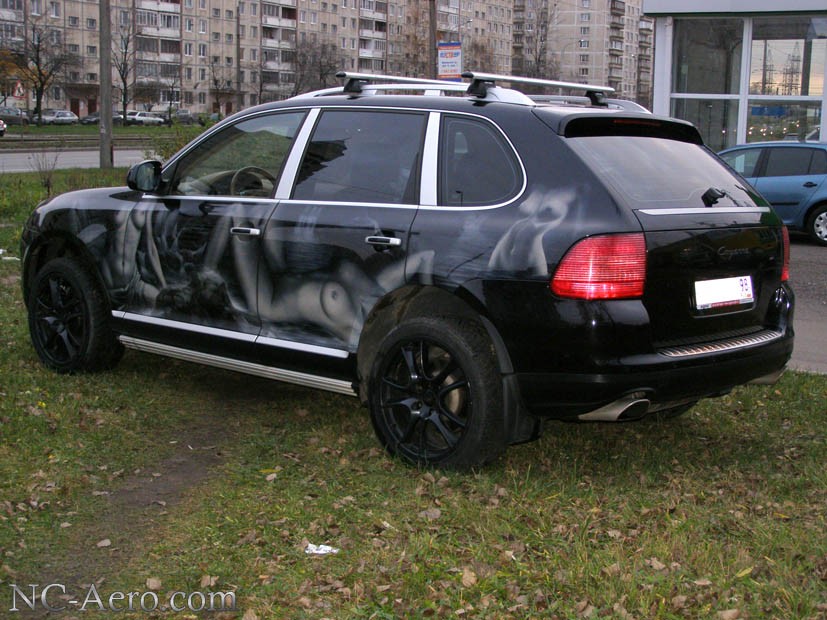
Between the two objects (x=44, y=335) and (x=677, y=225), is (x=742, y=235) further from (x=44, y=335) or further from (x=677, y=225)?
(x=44, y=335)

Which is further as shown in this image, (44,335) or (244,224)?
(44,335)

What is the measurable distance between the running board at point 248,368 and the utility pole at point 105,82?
17.9 metres

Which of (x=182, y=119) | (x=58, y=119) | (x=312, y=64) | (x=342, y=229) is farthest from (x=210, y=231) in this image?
(x=312, y=64)

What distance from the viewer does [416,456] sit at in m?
5.07

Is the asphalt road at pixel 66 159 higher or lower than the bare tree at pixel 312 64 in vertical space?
lower

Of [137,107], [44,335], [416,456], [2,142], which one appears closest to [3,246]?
[44,335]

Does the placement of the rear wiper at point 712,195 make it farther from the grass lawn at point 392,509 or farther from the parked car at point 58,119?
the parked car at point 58,119

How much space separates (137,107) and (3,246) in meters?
101

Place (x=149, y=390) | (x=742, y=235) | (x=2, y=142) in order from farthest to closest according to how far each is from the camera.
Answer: (x=2, y=142)
(x=149, y=390)
(x=742, y=235)

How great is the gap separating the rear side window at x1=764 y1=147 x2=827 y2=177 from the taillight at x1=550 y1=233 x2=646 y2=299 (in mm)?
12258

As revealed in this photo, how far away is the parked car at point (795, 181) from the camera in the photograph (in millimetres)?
15555

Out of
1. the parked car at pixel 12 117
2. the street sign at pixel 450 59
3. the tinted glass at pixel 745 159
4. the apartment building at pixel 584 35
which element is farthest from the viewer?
the apartment building at pixel 584 35

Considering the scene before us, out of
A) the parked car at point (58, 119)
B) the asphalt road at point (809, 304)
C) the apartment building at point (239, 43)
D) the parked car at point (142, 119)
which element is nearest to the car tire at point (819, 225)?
the asphalt road at point (809, 304)

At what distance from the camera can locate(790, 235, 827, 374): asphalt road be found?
321 inches
